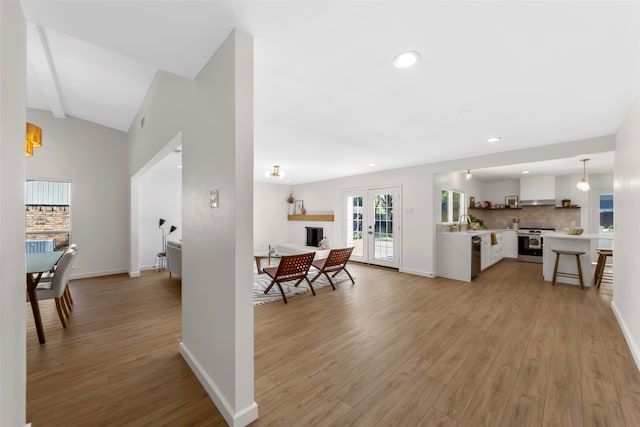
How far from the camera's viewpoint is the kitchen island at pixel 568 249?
4359 mm

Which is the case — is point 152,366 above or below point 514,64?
below

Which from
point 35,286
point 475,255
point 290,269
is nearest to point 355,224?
point 475,255

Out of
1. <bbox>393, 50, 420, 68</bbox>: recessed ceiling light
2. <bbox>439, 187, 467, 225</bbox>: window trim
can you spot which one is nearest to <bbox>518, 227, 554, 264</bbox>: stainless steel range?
<bbox>439, 187, 467, 225</bbox>: window trim

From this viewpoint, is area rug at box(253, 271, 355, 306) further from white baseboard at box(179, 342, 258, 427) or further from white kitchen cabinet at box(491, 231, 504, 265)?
white kitchen cabinet at box(491, 231, 504, 265)

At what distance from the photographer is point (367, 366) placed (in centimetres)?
211

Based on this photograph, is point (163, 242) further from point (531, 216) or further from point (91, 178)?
point (531, 216)

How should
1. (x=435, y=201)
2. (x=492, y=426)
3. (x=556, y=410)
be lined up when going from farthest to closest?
(x=435, y=201) < (x=556, y=410) < (x=492, y=426)

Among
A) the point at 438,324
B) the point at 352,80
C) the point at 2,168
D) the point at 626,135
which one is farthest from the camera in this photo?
the point at 438,324

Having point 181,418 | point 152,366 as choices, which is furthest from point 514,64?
point 152,366

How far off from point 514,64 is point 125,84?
4600 mm

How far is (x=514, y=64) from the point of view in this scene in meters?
1.79

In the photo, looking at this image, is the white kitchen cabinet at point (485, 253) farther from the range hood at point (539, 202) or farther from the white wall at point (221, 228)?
the white wall at point (221, 228)

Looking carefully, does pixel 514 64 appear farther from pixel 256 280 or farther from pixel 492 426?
pixel 256 280

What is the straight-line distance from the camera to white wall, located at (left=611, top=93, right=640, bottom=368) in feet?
7.41
